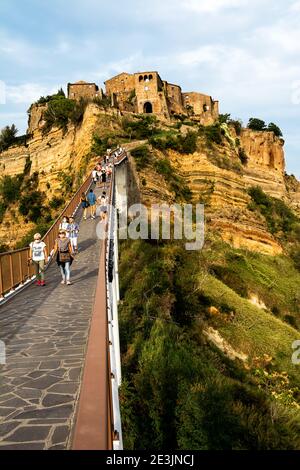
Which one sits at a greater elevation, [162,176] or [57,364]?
[162,176]

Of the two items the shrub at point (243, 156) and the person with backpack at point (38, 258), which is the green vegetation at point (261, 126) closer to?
the shrub at point (243, 156)

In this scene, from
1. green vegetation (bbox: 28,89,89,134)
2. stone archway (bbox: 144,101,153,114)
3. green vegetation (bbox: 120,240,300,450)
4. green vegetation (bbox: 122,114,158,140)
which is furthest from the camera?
stone archway (bbox: 144,101,153,114)

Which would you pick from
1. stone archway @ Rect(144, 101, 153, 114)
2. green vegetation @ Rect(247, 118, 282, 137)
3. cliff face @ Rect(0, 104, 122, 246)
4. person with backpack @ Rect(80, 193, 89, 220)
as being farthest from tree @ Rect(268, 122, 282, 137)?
person with backpack @ Rect(80, 193, 89, 220)

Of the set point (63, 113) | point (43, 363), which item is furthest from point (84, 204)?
point (63, 113)

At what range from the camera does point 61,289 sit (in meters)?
10.9

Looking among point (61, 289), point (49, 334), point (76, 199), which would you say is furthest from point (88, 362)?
point (76, 199)

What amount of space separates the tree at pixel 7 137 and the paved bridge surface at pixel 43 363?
4595 centimetres

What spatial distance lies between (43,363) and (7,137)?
5200 cm

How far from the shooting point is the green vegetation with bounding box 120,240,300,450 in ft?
23.5

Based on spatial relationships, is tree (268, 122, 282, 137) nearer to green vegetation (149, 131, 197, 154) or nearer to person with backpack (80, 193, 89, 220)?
green vegetation (149, 131, 197, 154)

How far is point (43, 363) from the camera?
572 centimetres

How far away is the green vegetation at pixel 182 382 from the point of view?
716 centimetres

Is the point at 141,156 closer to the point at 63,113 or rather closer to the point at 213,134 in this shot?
the point at 213,134
